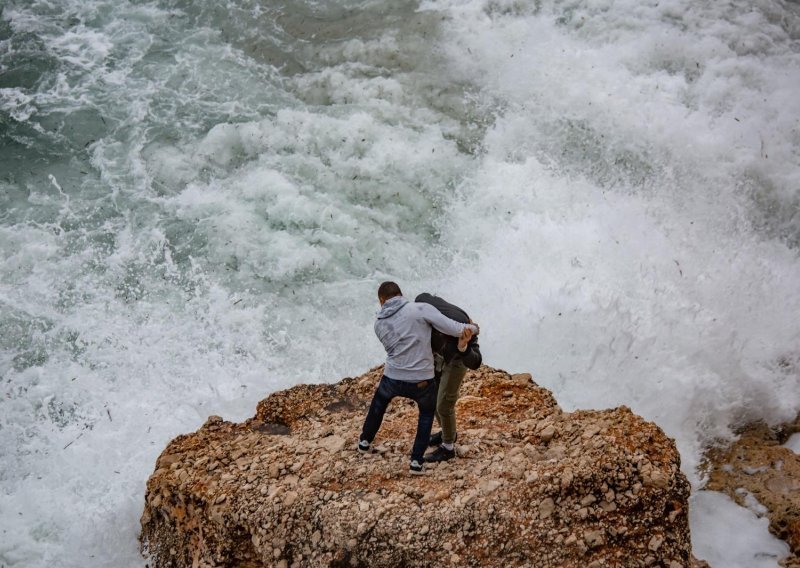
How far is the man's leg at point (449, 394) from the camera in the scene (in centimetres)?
601

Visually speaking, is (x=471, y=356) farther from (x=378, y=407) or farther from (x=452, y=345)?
(x=378, y=407)

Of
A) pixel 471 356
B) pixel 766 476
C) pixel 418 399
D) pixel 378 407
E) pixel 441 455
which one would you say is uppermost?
pixel 471 356

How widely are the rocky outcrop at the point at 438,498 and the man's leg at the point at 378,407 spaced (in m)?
0.25

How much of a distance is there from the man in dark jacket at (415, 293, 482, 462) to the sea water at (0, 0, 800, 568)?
324 centimetres

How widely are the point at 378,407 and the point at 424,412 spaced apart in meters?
0.47

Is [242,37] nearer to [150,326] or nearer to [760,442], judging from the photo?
[150,326]

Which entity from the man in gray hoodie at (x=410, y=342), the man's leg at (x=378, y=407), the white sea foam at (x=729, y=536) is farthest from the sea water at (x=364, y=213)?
the man in gray hoodie at (x=410, y=342)

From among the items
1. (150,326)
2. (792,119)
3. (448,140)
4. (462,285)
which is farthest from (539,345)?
(792,119)

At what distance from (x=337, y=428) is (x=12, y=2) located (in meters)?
12.6

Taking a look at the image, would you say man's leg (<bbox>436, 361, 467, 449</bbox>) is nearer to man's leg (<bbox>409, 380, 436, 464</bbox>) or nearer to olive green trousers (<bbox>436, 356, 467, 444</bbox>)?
olive green trousers (<bbox>436, 356, 467, 444</bbox>)

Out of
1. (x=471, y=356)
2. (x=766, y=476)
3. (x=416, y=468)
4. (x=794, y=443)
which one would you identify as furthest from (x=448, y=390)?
(x=794, y=443)

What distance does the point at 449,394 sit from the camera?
6.12m

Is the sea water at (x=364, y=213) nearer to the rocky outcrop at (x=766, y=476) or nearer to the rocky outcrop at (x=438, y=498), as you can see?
the rocky outcrop at (x=766, y=476)

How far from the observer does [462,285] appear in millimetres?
10750
